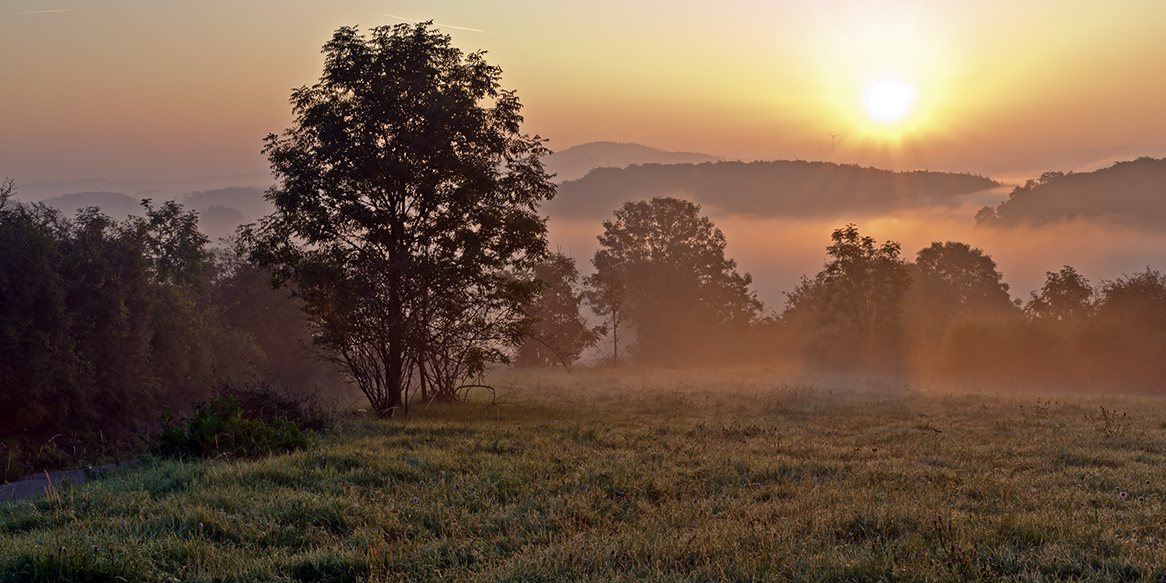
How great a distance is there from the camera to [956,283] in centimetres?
7238

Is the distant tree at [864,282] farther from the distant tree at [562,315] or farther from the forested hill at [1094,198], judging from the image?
the forested hill at [1094,198]

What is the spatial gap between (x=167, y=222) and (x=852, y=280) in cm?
5014

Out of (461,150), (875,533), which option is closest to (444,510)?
(875,533)

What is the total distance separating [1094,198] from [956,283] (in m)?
129

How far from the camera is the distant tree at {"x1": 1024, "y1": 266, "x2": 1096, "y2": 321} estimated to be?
5522 cm

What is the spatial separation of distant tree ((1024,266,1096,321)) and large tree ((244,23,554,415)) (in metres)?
52.7

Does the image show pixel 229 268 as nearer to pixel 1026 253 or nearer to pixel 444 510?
pixel 444 510

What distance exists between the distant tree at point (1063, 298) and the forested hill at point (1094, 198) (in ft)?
325

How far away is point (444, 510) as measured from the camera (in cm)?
778

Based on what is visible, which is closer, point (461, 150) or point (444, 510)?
point (444, 510)

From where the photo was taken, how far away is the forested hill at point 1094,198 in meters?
152

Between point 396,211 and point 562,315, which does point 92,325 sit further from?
point 562,315

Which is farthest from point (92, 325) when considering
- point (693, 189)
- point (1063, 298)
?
point (693, 189)

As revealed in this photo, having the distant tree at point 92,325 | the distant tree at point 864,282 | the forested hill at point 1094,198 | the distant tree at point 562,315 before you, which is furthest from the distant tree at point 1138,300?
the forested hill at point 1094,198
